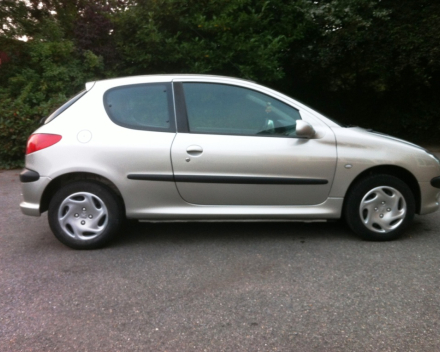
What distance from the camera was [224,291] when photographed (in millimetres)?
3701

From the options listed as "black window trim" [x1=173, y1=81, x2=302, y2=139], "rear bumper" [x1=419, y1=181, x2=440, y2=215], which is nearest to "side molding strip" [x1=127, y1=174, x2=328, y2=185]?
"black window trim" [x1=173, y1=81, x2=302, y2=139]

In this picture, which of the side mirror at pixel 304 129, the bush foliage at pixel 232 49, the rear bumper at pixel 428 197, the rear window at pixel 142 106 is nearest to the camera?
the side mirror at pixel 304 129

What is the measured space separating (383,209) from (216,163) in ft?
5.42

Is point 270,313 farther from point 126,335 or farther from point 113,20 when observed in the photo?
point 113,20

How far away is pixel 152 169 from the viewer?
4637 millimetres

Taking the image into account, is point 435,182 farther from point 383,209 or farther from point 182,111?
point 182,111

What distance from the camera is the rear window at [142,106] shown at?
15.5 feet

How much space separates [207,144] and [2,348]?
2419 mm

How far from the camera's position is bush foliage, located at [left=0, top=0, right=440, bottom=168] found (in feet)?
33.8

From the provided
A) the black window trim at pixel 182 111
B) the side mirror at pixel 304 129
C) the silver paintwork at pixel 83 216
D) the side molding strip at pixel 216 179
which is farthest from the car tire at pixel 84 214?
the side mirror at pixel 304 129

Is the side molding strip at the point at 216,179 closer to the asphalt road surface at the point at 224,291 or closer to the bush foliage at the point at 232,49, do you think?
the asphalt road surface at the point at 224,291

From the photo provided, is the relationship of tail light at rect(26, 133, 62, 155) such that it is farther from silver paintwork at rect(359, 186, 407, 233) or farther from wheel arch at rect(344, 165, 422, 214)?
silver paintwork at rect(359, 186, 407, 233)

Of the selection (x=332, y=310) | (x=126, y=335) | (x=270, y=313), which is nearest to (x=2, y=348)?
(x=126, y=335)

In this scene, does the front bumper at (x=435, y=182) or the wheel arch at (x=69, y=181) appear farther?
the front bumper at (x=435, y=182)
